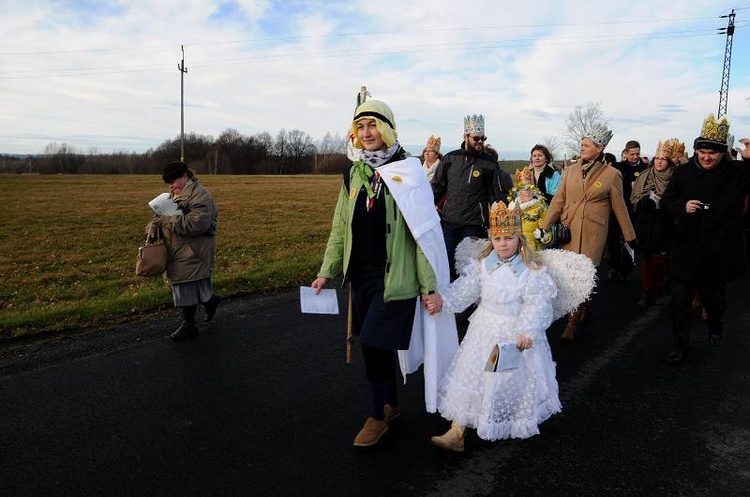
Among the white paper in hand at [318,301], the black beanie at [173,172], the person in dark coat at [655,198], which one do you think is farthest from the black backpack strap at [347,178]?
the person in dark coat at [655,198]

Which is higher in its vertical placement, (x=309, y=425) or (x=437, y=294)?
(x=437, y=294)

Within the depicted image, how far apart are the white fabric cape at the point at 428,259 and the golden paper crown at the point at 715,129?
129 inches

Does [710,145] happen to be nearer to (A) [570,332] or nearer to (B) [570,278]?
(A) [570,332]

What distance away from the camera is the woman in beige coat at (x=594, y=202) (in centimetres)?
632

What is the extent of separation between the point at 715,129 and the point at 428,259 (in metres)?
3.48

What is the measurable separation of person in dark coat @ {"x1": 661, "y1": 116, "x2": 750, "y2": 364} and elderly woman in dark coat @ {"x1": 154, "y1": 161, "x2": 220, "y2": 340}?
4798 mm

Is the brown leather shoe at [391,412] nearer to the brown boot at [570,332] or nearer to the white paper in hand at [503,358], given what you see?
the white paper in hand at [503,358]

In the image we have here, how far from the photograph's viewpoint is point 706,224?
551cm

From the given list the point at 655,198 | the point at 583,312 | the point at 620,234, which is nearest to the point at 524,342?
the point at 583,312

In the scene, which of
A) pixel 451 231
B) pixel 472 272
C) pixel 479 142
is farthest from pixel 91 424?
pixel 479 142

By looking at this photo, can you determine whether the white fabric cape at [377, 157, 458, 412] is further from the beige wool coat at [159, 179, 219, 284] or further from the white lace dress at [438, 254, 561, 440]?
the beige wool coat at [159, 179, 219, 284]

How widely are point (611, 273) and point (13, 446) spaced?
27.9ft

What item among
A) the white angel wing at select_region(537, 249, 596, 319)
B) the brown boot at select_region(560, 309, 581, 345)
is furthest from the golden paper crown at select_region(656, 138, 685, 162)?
the white angel wing at select_region(537, 249, 596, 319)

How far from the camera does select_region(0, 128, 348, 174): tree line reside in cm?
9419
